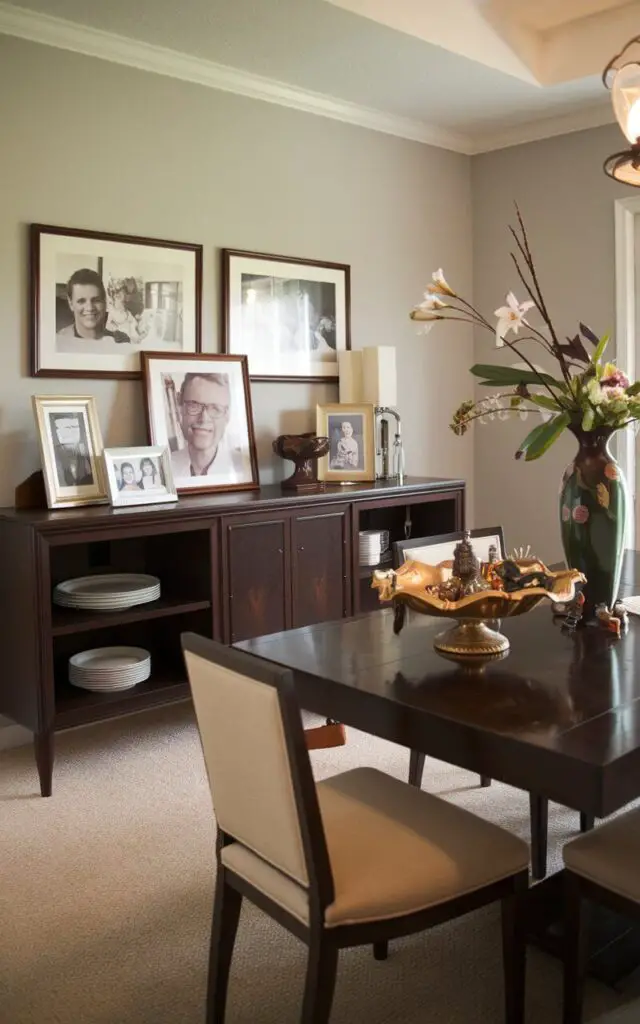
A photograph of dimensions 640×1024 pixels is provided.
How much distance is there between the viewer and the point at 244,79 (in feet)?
13.1

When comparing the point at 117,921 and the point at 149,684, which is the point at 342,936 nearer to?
the point at 117,921

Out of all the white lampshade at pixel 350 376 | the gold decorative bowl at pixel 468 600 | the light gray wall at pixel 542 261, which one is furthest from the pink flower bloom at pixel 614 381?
the light gray wall at pixel 542 261

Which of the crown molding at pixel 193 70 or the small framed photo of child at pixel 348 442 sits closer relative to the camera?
→ the crown molding at pixel 193 70

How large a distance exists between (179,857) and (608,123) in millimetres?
3923

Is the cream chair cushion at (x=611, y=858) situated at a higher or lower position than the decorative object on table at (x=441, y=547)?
lower

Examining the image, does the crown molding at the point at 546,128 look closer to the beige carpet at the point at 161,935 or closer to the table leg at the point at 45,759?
the beige carpet at the point at 161,935

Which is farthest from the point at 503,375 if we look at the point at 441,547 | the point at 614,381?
the point at 441,547

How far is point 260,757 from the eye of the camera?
1556mm

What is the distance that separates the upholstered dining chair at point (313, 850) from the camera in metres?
1.51

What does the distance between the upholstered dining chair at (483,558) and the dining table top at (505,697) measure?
407 millimetres

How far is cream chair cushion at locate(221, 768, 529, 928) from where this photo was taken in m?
1.57

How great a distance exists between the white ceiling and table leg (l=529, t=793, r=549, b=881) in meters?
2.77

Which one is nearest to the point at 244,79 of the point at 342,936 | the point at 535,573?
the point at 535,573

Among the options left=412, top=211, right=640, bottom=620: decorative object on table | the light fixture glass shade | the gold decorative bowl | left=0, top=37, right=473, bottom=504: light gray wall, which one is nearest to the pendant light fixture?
the light fixture glass shade
